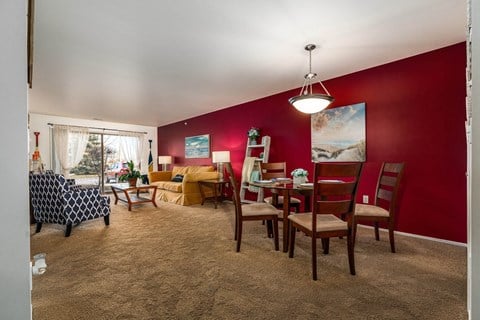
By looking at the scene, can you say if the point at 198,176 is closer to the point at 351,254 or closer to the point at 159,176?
the point at 159,176

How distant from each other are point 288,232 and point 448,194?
1.95 m

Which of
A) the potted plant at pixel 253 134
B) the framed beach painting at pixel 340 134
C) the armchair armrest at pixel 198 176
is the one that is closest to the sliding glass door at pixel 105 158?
the armchair armrest at pixel 198 176

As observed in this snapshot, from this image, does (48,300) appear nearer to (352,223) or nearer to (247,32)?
(352,223)

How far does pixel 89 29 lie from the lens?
218 centimetres

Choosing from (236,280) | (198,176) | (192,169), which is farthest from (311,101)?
(192,169)

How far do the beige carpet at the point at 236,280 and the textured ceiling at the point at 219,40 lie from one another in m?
2.26

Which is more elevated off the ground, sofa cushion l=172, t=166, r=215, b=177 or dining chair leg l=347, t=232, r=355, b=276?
sofa cushion l=172, t=166, r=215, b=177

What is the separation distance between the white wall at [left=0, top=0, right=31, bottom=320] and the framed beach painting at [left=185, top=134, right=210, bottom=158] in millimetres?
5398

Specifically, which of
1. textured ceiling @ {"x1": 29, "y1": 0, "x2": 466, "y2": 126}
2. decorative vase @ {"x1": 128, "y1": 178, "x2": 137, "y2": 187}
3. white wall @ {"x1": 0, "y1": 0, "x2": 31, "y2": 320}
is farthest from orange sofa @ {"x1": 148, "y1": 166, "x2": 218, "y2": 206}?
white wall @ {"x1": 0, "y1": 0, "x2": 31, "y2": 320}

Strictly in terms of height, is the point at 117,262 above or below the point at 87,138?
below

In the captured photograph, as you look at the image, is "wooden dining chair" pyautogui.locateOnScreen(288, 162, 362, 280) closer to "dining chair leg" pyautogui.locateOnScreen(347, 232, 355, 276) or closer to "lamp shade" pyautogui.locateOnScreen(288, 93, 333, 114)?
"dining chair leg" pyautogui.locateOnScreen(347, 232, 355, 276)

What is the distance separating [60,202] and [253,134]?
131 inches

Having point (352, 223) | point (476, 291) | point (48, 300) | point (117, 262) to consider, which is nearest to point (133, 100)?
point (117, 262)

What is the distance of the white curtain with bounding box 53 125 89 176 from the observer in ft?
20.1
